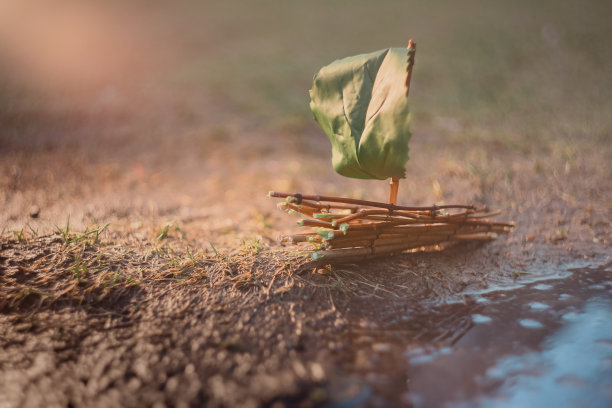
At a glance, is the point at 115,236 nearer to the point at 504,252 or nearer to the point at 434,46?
the point at 504,252

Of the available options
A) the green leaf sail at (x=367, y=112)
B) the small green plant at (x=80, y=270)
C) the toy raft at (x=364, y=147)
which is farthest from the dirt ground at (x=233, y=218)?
the green leaf sail at (x=367, y=112)

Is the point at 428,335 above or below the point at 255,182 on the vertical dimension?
below

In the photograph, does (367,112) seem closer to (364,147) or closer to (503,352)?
(364,147)

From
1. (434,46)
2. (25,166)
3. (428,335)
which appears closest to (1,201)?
(25,166)

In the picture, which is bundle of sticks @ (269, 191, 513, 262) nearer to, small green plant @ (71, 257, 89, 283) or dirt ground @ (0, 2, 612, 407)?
→ dirt ground @ (0, 2, 612, 407)

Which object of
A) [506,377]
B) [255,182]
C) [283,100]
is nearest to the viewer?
[506,377]

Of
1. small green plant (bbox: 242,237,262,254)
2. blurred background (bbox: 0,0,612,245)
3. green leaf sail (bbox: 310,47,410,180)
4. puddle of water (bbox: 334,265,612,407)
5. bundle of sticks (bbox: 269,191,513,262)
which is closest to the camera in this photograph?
puddle of water (bbox: 334,265,612,407)

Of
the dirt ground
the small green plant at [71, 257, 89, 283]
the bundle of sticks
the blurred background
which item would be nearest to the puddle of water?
the dirt ground
